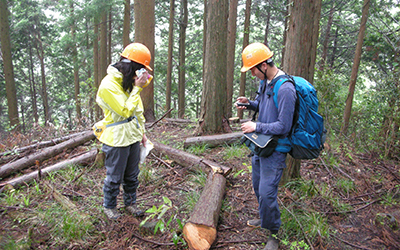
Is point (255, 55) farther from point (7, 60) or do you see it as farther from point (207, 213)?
point (7, 60)

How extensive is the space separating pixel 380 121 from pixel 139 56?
6297 millimetres

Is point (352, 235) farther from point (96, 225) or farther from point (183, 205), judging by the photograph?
point (96, 225)

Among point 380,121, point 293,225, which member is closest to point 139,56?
point 293,225

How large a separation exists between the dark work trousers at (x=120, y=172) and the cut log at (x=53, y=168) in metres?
2.16

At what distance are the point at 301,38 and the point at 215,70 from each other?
3.03 metres

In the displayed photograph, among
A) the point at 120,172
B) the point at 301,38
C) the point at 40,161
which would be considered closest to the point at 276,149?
the point at 301,38

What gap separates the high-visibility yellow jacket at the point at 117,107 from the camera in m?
2.88

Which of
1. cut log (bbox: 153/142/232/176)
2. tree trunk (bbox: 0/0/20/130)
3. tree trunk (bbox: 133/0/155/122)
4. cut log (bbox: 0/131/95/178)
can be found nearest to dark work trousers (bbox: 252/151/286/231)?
cut log (bbox: 153/142/232/176)

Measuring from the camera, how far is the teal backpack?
2.50 meters

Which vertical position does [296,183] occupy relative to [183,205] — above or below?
above

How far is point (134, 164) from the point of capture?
340 centimetres

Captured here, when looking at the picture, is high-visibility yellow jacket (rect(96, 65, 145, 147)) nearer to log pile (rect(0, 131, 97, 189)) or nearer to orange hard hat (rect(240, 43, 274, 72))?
orange hard hat (rect(240, 43, 274, 72))

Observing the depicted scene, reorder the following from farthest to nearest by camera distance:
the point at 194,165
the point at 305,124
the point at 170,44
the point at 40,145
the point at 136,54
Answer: the point at 170,44 → the point at 40,145 → the point at 194,165 → the point at 136,54 → the point at 305,124

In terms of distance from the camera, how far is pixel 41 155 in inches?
219
